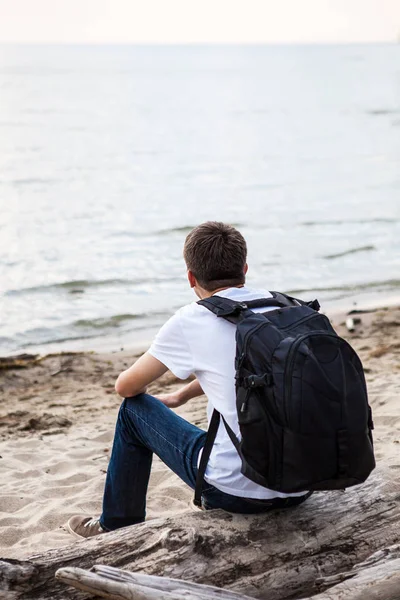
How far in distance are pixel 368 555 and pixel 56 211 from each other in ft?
54.1

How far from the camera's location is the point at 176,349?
3086 millimetres

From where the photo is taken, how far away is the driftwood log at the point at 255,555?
285cm

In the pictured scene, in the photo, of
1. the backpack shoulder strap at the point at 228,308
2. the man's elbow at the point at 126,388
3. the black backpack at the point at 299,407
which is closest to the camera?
the black backpack at the point at 299,407

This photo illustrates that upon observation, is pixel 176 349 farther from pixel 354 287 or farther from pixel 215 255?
pixel 354 287

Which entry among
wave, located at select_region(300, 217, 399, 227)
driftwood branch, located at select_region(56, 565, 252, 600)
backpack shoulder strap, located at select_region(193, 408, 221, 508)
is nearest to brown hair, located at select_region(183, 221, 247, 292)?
backpack shoulder strap, located at select_region(193, 408, 221, 508)

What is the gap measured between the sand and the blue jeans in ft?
1.47

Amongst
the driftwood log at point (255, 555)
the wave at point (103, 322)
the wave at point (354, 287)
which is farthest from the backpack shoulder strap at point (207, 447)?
the wave at point (354, 287)

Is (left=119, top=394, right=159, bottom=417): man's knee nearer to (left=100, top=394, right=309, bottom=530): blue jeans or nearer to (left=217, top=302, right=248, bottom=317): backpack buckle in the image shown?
(left=100, top=394, right=309, bottom=530): blue jeans

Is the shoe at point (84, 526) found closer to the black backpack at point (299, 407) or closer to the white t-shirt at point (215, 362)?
the white t-shirt at point (215, 362)

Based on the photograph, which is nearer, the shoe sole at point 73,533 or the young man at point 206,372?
Answer: the young man at point 206,372

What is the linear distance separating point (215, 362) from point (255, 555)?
28.3 inches

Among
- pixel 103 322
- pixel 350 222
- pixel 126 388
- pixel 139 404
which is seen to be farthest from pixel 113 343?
pixel 350 222

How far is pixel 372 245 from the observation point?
1474 cm

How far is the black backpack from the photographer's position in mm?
2760
